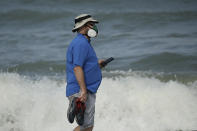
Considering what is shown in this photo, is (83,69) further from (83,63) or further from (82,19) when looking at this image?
(82,19)

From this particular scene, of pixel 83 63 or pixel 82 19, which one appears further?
pixel 82 19

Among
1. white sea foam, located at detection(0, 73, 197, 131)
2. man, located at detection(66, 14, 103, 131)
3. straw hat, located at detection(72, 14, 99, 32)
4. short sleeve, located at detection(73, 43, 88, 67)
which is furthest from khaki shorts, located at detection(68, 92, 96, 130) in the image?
white sea foam, located at detection(0, 73, 197, 131)

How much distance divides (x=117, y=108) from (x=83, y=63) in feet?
11.2

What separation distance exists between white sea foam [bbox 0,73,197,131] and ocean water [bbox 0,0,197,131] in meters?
0.02

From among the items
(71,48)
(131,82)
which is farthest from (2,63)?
(71,48)

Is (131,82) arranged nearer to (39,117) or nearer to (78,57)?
(39,117)

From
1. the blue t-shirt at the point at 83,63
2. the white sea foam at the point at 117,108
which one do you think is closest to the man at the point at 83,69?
the blue t-shirt at the point at 83,63

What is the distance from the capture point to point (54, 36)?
53.4 ft

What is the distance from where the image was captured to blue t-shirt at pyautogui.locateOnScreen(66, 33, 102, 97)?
224 inches

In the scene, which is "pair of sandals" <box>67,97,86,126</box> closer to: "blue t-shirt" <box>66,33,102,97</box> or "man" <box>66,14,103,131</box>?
"man" <box>66,14,103,131</box>

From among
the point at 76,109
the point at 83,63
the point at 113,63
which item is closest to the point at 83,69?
the point at 83,63

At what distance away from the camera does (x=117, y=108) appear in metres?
9.02

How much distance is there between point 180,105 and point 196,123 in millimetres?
540

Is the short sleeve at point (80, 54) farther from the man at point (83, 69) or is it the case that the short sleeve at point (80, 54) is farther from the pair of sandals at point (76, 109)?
the pair of sandals at point (76, 109)
